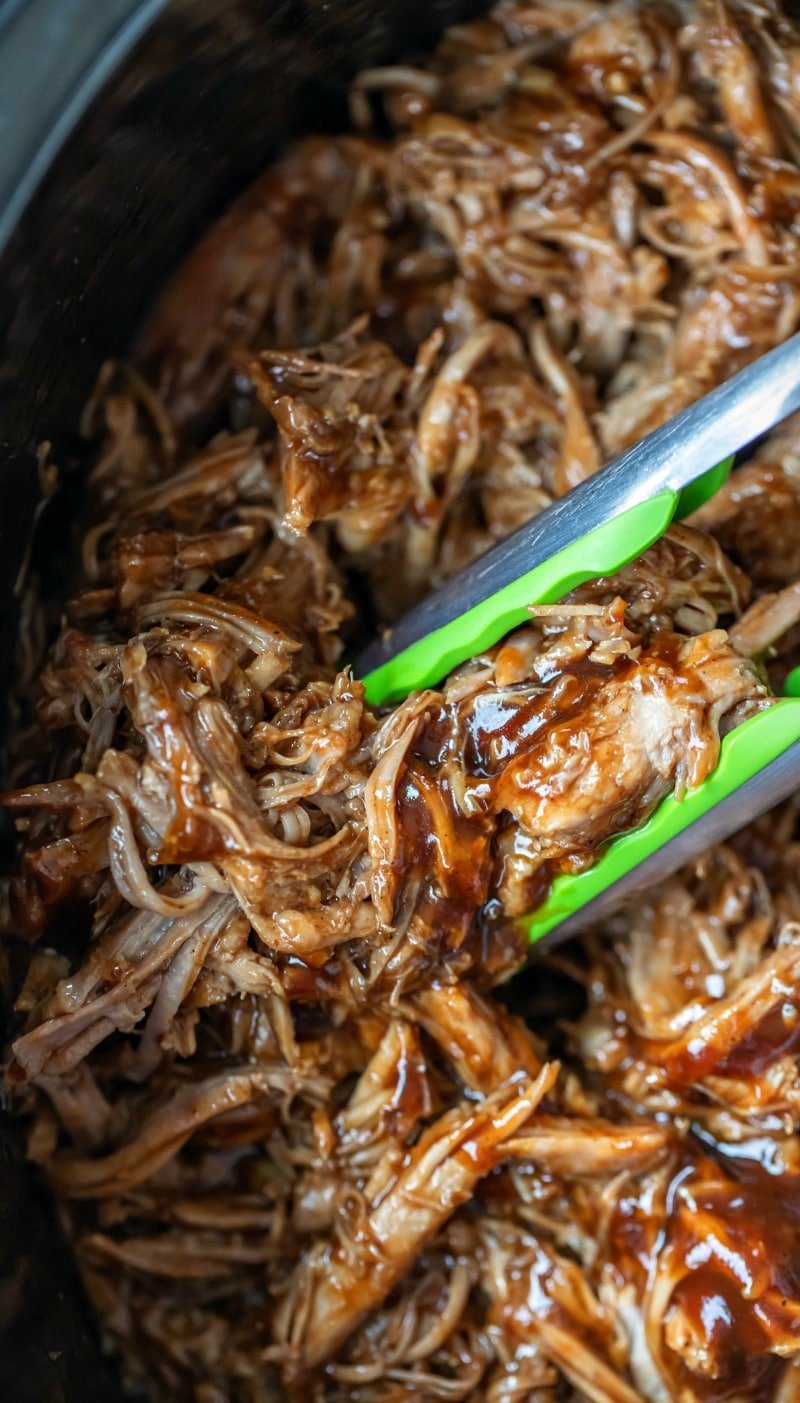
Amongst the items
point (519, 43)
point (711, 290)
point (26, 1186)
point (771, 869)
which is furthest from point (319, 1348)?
point (519, 43)

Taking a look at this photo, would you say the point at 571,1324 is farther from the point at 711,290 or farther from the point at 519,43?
the point at 519,43

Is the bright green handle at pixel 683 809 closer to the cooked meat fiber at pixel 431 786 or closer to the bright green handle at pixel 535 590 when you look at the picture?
the cooked meat fiber at pixel 431 786

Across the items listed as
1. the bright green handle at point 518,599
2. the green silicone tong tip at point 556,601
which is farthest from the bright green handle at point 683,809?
the bright green handle at point 518,599

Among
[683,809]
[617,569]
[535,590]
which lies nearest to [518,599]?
[535,590]

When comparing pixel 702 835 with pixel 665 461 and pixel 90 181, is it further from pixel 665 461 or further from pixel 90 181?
pixel 90 181

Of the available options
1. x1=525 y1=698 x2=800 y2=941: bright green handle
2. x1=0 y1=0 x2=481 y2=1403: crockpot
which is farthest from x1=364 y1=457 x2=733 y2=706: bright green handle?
x1=0 y1=0 x2=481 y2=1403: crockpot

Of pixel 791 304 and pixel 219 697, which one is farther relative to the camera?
pixel 791 304
